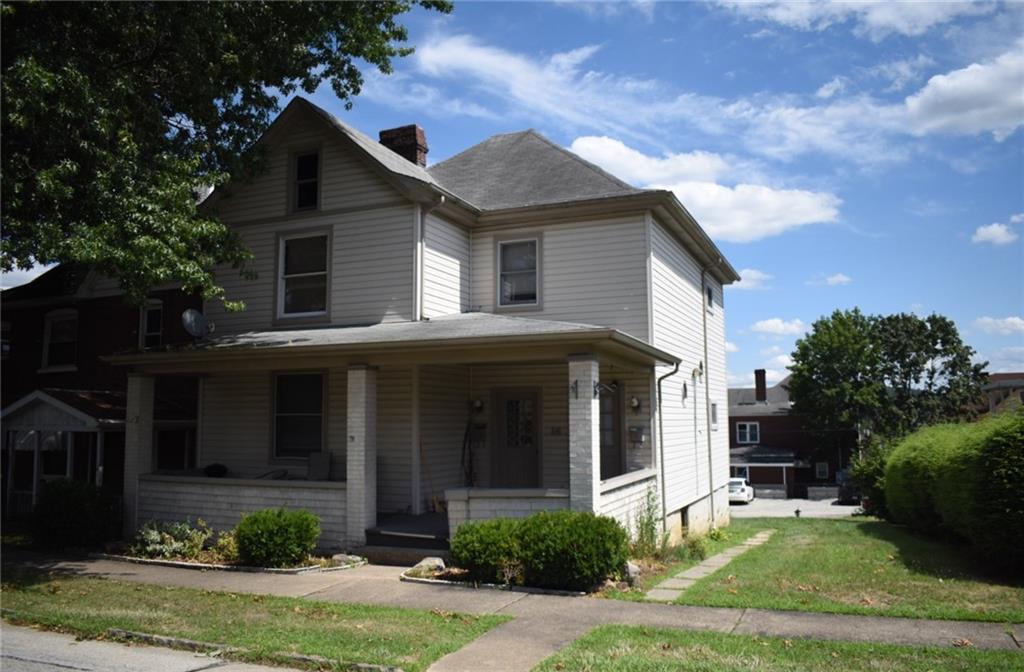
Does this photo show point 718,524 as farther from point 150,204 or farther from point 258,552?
point 150,204

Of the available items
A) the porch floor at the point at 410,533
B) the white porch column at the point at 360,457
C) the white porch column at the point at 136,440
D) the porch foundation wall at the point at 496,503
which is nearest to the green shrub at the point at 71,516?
the white porch column at the point at 136,440

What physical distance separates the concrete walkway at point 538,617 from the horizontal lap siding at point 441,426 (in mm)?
3152

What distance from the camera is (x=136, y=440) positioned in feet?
46.9

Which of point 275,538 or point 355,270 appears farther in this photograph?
point 355,270

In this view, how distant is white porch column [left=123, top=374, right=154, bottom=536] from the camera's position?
14172mm

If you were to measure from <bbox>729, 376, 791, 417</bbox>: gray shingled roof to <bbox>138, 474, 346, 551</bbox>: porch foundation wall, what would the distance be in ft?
187

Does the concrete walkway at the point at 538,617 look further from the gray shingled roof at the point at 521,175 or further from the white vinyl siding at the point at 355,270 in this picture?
the gray shingled roof at the point at 521,175

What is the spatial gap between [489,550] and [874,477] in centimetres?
1826

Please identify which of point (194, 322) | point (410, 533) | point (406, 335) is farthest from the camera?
point (194, 322)

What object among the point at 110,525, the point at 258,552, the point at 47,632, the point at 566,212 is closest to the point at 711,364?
the point at 566,212

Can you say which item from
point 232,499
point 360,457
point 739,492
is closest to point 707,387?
point 360,457

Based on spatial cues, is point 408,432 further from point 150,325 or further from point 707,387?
point 707,387

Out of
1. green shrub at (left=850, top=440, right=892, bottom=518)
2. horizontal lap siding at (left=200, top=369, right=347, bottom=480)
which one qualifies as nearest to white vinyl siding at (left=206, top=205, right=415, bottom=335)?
horizontal lap siding at (left=200, top=369, right=347, bottom=480)

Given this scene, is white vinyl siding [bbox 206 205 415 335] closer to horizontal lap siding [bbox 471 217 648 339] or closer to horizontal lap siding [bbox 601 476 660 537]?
horizontal lap siding [bbox 471 217 648 339]
